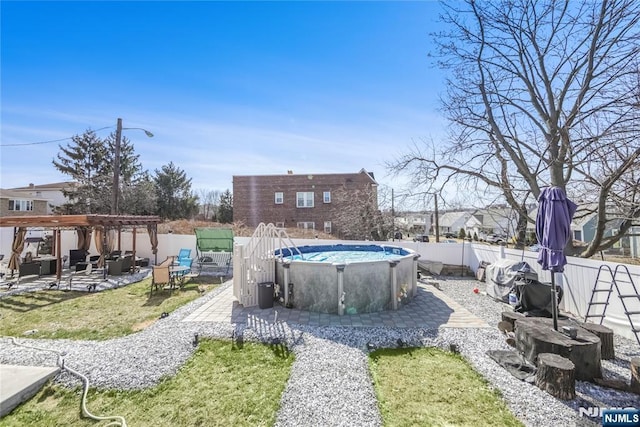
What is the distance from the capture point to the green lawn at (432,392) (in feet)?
11.0

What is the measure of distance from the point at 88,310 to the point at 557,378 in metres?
10.8

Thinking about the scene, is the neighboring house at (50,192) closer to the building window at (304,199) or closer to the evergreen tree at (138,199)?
the evergreen tree at (138,199)

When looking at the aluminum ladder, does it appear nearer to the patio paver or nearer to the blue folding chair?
the patio paver

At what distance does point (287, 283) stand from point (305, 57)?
29.0 ft

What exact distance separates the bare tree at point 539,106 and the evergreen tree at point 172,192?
25.9m

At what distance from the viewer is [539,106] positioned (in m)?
11.4

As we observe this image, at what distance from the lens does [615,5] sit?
8.77 m

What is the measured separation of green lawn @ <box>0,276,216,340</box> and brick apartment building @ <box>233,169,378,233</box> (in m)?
14.9

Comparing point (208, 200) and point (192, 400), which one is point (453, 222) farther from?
point (192, 400)

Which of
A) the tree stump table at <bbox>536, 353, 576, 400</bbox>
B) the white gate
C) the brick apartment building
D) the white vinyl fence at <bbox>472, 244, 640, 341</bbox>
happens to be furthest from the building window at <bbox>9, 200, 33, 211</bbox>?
the white vinyl fence at <bbox>472, 244, 640, 341</bbox>

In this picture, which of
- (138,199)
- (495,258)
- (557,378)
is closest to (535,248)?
(495,258)

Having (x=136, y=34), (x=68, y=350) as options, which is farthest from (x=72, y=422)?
(x=136, y=34)

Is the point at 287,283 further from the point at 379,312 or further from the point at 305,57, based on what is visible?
the point at 305,57

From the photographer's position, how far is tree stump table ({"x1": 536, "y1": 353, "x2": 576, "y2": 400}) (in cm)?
360
